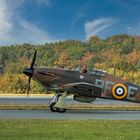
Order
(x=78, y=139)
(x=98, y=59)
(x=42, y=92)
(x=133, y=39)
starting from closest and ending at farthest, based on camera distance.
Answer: (x=78, y=139) < (x=42, y=92) < (x=98, y=59) < (x=133, y=39)

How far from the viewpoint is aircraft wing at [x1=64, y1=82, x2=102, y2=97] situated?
26359 mm

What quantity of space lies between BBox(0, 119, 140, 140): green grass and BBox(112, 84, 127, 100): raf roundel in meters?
7.56

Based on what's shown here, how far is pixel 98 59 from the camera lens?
142 metres

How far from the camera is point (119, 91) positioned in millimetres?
26969

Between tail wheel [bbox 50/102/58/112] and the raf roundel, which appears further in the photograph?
the raf roundel

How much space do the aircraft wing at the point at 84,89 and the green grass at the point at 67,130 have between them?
721cm

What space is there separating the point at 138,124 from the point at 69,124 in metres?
2.94

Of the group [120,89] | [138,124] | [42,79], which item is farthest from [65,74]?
[138,124]

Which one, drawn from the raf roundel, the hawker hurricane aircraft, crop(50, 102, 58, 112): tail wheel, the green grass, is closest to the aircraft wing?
the hawker hurricane aircraft

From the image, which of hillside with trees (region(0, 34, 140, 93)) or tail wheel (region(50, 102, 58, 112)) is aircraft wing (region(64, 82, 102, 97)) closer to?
tail wheel (region(50, 102, 58, 112))

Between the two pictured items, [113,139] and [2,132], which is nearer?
[113,139]

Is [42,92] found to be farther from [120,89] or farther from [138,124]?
[138,124]

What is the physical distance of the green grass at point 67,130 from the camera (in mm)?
13930

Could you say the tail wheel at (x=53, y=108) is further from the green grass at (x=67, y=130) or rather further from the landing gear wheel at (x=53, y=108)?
the green grass at (x=67, y=130)
